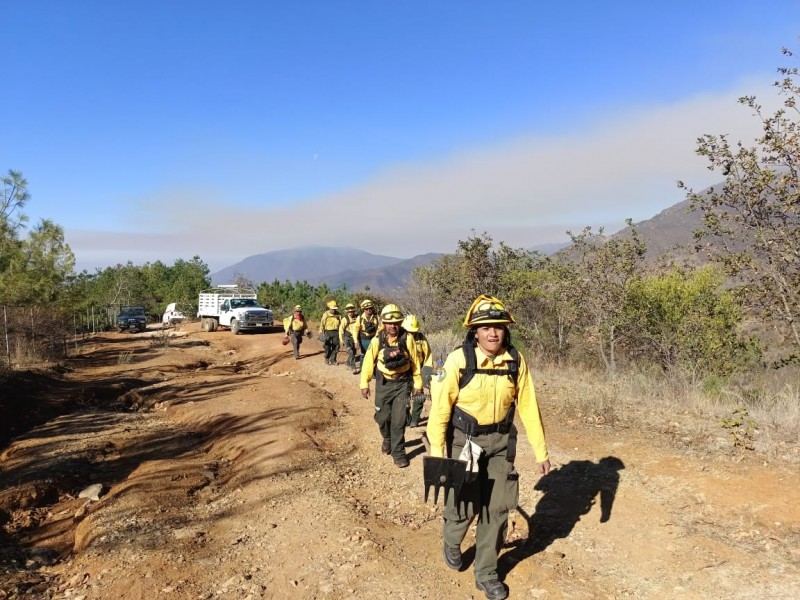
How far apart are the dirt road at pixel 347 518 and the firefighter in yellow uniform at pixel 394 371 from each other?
56cm

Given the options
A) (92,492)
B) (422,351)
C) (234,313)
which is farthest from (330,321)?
(234,313)

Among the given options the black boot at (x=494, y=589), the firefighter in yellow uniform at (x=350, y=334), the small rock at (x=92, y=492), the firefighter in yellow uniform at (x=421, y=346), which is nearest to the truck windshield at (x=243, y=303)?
the firefighter in yellow uniform at (x=350, y=334)

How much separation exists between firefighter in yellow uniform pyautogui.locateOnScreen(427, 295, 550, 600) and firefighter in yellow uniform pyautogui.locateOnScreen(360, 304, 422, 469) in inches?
106

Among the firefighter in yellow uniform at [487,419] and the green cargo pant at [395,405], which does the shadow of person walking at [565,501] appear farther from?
the green cargo pant at [395,405]

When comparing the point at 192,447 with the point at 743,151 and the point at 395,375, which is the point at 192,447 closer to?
the point at 395,375

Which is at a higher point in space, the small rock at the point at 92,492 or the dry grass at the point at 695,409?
the dry grass at the point at 695,409

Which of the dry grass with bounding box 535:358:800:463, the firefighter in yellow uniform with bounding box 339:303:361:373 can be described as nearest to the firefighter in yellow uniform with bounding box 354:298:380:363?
the firefighter in yellow uniform with bounding box 339:303:361:373

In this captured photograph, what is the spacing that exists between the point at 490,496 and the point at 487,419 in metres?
0.57

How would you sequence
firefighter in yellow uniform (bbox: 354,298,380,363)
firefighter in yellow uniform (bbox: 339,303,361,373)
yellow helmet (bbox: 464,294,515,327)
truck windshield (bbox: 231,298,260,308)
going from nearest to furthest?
yellow helmet (bbox: 464,294,515,327), firefighter in yellow uniform (bbox: 354,298,380,363), firefighter in yellow uniform (bbox: 339,303,361,373), truck windshield (bbox: 231,298,260,308)

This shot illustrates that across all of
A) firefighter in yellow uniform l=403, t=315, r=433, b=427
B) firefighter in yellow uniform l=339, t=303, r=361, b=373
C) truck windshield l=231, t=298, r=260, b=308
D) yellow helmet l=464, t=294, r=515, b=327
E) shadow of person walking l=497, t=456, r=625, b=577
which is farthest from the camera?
truck windshield l=231, t=298, r=260, b=308

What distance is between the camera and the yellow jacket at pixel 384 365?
654 cm

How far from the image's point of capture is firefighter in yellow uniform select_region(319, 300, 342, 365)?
1406cm

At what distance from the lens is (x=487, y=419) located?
3.68 m

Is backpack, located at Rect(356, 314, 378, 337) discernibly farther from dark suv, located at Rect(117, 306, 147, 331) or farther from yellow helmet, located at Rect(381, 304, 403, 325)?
dark suv, located at Rect(117, 306, 147, 331)
